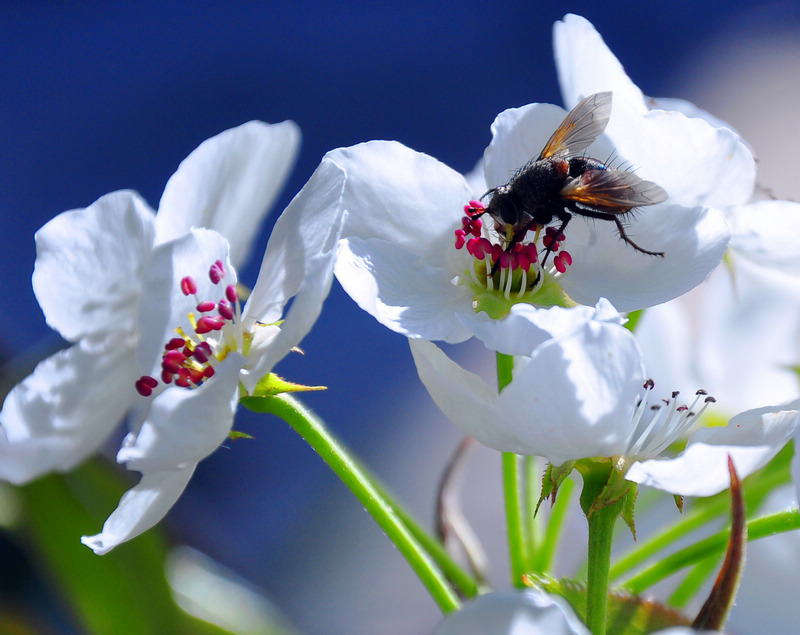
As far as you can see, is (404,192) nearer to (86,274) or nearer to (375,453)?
(86,274)

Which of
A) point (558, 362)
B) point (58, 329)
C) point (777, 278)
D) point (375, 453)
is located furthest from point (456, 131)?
point (558, 362)

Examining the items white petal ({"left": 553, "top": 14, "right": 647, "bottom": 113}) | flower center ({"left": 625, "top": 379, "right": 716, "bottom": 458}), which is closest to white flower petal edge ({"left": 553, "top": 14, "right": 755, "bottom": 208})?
white petal ({"left": 553, "top": 14, "right": 647, "bottom": 113})

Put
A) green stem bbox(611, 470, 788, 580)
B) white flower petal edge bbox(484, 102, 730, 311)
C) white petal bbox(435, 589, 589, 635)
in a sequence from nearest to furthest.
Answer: white petal bbox(435, 589, 589, 635) → white flower petal edge bbox(484, 102, 730, 311) → green stem bbox(611, 470, 788, 580)

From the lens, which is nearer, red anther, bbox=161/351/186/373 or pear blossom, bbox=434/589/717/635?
pear blossom, bbox=434/589/717/635

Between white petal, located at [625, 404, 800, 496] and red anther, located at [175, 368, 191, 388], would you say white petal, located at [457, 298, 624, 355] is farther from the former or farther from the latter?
red anther, located at [175, 368, 191, 388]

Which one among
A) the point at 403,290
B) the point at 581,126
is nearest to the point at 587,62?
the point at 581,126
